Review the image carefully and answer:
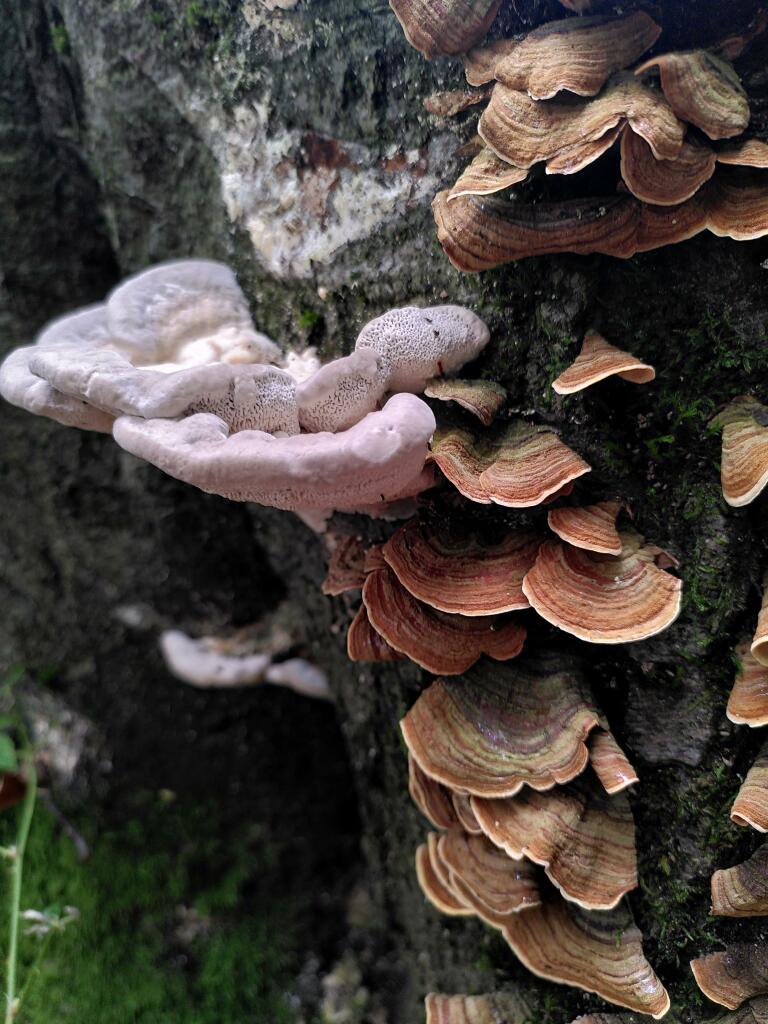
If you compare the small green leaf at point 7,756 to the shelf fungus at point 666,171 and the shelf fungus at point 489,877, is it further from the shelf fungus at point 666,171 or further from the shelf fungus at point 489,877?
the shelf fungus at point 666,171

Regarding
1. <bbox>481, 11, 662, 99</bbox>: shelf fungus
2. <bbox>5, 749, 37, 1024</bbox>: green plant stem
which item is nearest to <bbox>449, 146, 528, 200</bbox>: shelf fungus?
<bbox>481, 11, 662, 99</bbox>: shelf fungus

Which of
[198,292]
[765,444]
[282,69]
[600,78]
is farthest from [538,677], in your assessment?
[282,69]

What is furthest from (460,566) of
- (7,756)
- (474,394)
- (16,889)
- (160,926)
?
(160,926)

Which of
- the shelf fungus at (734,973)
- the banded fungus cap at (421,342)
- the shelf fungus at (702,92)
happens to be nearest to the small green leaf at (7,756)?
the banded fungus cap at (421,342)

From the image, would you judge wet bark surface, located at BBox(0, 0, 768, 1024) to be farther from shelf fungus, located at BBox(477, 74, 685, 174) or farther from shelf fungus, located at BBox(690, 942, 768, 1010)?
shelf fungus, located at BBox(477, 74, 685, 174)

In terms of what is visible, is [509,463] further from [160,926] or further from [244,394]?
[160,926]

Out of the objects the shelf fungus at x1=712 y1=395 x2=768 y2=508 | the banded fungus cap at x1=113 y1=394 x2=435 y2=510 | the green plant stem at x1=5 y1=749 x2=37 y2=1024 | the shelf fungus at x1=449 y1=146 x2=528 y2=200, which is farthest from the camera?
the green plant stem at x1=5 y1=749 x2=37 y2=1024
